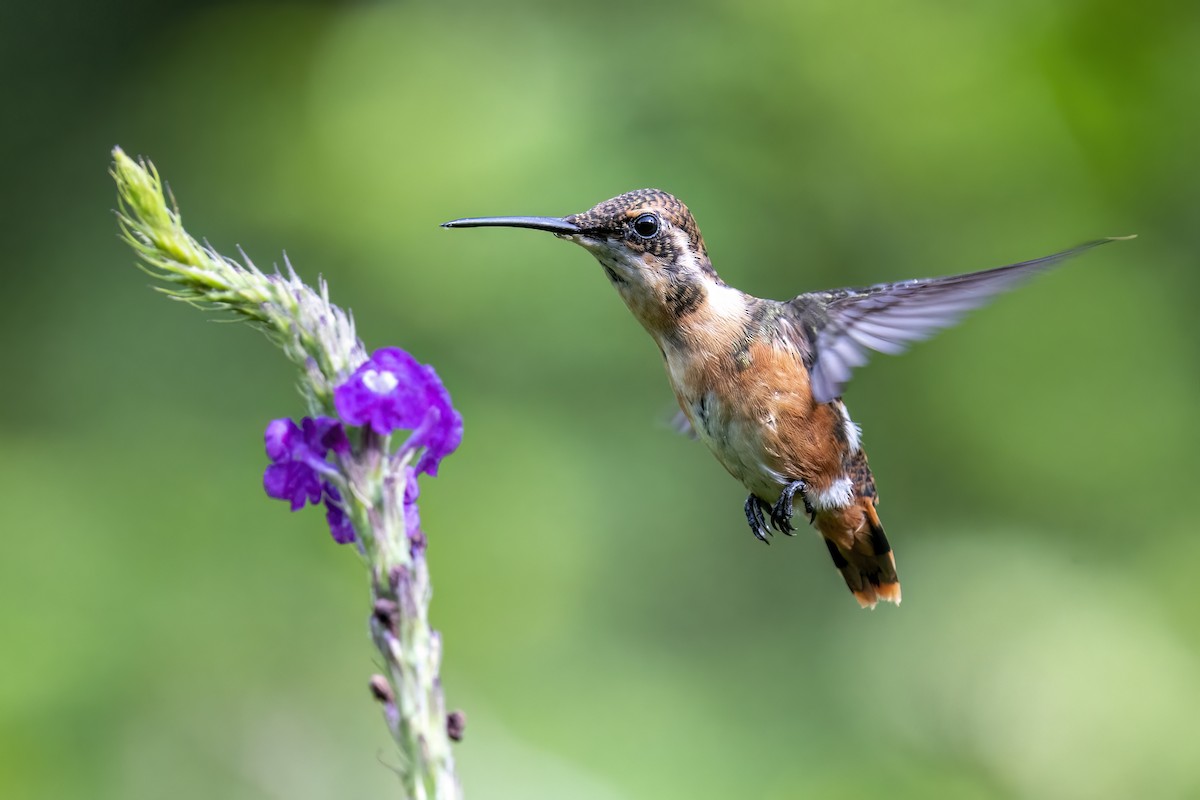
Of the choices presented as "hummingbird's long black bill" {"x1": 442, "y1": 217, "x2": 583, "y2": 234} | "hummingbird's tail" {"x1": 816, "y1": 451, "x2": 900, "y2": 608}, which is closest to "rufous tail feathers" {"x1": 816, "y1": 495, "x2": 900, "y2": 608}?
"hummingbird's tail" {"x1": 816, "y1": 451, "x2": 900, "y2": 608}

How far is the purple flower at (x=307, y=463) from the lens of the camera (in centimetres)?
179

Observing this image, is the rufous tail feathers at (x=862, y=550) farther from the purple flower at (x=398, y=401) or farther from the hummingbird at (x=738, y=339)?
the purple flower at (x=398, y=401)

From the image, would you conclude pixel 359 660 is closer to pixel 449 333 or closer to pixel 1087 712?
pixel 449 333

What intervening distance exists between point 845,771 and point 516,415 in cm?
172

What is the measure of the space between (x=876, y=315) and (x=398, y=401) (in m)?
1.45

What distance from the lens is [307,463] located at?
183 centimetres

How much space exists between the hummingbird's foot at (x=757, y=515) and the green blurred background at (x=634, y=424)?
1.07 meters

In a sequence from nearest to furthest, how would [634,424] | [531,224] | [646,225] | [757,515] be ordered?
[531,224]
[646,225]
[757,515]
[634,424]

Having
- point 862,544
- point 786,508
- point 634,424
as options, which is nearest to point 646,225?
point 786,508

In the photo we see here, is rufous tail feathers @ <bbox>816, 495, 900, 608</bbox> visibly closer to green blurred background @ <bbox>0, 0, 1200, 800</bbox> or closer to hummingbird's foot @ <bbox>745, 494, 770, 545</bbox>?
hummingbird's foot @ <bbox>745, 494, 770, 545</bbox>

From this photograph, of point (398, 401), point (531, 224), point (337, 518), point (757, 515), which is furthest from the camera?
point (757, 515)

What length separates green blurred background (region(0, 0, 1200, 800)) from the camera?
398cm

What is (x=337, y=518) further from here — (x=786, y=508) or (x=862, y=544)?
(x=862, y=544)

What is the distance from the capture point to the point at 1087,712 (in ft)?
13.9
